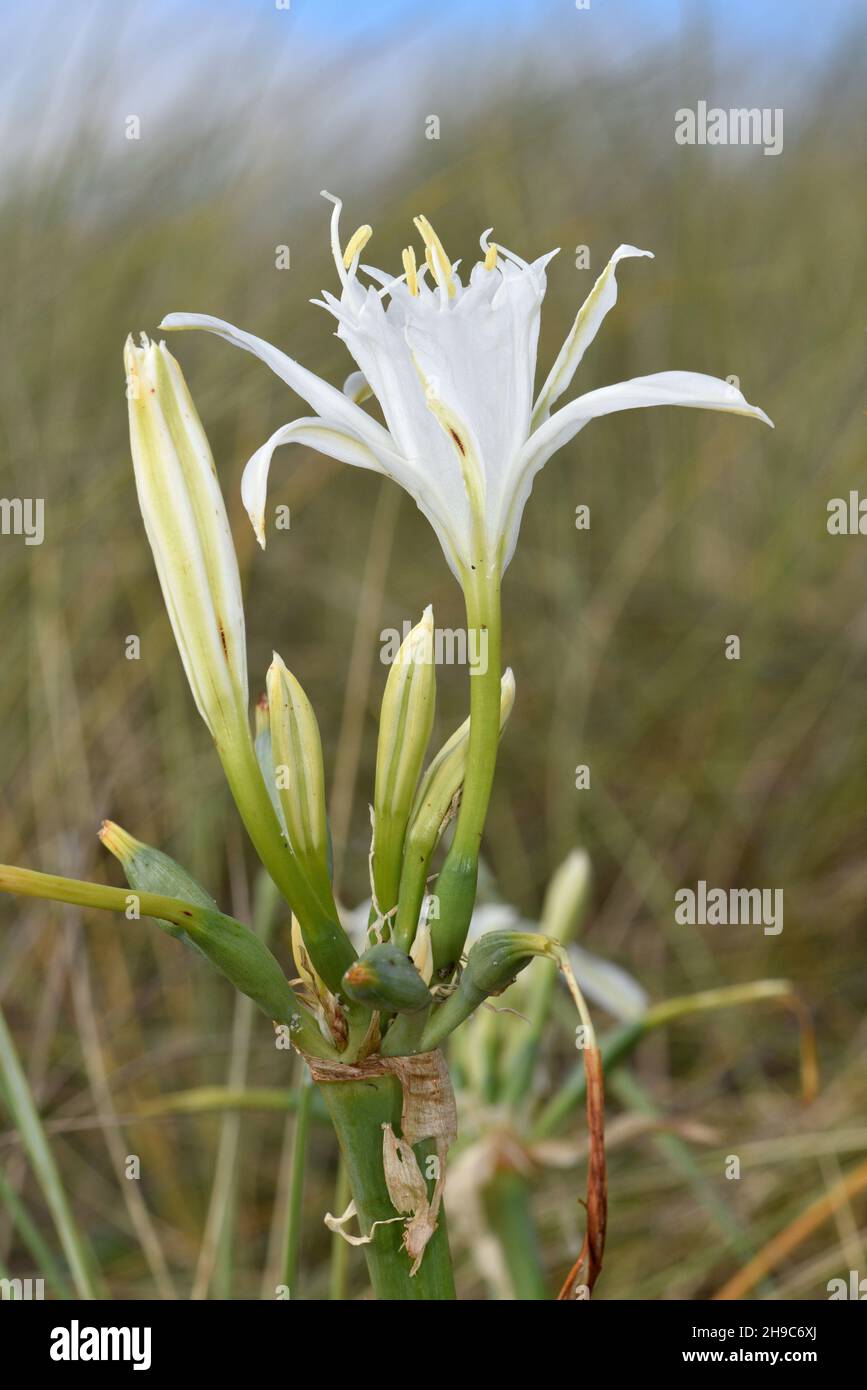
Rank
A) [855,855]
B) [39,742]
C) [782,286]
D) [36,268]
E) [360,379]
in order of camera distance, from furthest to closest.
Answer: [782,286]
[36,268]
[855,855]
[39,742]
[360,379]

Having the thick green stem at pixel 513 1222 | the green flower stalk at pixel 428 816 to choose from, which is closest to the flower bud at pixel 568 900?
the thick green stem at pixel 513 1222

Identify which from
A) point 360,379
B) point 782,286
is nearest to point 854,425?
point 782,286

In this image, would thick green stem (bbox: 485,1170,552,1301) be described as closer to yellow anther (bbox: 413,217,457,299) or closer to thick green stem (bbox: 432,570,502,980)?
thick green stem (bbox: 432,570,502,980)

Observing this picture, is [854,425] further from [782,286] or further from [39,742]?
[39,742]

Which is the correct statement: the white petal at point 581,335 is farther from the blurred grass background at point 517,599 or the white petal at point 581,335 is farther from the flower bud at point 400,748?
the blurred grass background at point 517,599

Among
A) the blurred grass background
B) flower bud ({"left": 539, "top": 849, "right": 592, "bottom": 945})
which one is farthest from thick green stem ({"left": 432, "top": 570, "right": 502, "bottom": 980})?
the blurred grass background

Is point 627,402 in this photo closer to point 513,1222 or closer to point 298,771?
point 298,771

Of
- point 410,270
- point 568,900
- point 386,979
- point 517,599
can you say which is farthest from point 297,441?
point 517,599
